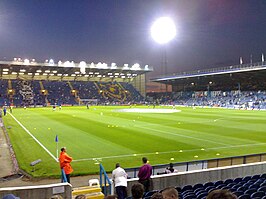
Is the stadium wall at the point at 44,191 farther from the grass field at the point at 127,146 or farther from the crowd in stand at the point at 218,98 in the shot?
the crowd in stand at the point at 218,98

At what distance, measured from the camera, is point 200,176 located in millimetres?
10906

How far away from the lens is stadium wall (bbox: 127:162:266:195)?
10.2 meters

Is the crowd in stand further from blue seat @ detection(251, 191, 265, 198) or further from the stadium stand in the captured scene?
blue seat @ detection(251, 191, 265, 198)

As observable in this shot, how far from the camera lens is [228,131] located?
3003cm

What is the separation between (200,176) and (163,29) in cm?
4105

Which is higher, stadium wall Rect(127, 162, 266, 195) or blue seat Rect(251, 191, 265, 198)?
blue seat Rect(251, 191, 265, 198)

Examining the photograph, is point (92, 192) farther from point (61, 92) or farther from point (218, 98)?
point (61, 92)

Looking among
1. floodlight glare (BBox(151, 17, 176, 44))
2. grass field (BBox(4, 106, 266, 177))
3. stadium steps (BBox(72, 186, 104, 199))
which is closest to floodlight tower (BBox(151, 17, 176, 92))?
floodlight glare (BBox(151, 17, 176, 44))

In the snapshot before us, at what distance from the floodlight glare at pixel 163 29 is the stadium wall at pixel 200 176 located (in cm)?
3881

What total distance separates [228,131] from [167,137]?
8.04m

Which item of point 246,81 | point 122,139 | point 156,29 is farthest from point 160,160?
point 246,81

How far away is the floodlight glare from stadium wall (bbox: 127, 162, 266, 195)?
38811 mm

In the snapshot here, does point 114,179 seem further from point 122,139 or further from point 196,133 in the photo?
point 196,133

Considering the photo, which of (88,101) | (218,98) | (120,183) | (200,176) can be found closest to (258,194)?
(200,176)
